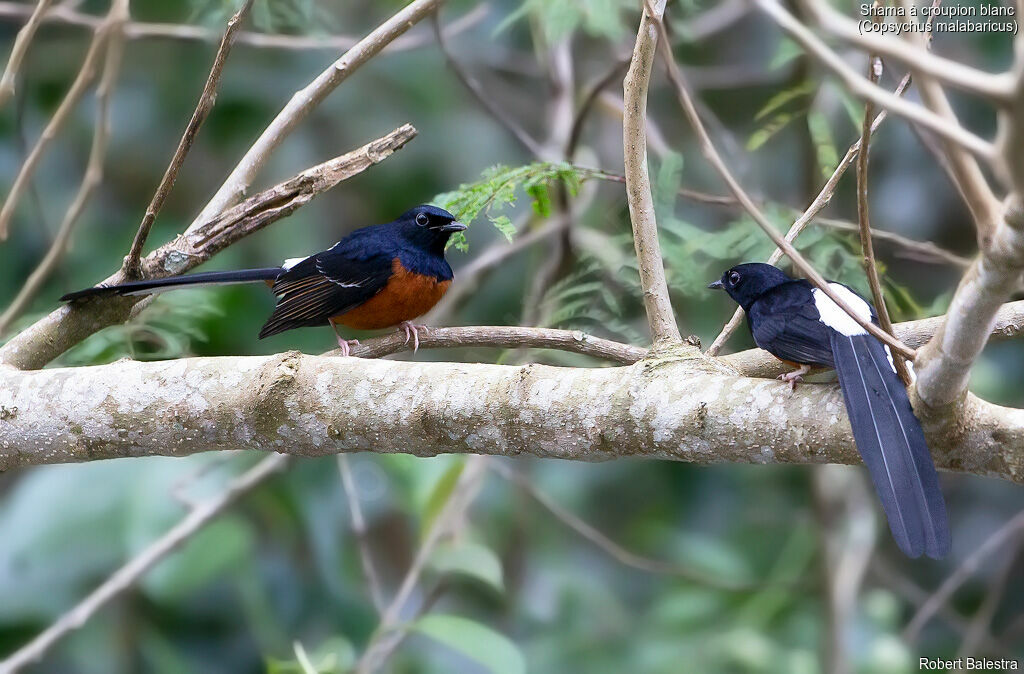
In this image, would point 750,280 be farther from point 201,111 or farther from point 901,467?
point 201,111

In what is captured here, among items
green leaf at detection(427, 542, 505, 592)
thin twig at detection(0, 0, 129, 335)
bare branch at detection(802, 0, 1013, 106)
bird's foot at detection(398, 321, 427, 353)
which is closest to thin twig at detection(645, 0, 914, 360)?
bare branch at detection(802, 0, 1013, 106)

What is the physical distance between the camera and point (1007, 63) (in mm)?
4668

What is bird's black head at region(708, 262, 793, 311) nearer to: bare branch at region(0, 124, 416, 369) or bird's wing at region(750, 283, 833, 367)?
bird's wing at region(750, 283, 833, 367)

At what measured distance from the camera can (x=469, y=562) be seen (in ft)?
10.7

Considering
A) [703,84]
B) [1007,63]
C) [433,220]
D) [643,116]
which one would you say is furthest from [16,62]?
[1007,63]

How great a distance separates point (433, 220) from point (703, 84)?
200 centimetres

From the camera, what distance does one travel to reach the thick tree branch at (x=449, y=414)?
1696mm

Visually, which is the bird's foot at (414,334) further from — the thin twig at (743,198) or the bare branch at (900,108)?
the bare branch at (900,108)

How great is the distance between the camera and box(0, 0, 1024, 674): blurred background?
11.3ft

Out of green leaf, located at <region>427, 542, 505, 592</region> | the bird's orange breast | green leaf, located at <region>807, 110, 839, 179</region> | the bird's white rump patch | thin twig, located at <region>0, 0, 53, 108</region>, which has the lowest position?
green leaf, located at <region>427, 542, 505, 592</region>

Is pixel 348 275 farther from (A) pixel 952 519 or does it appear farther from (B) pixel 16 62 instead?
(A) pixel 952 519

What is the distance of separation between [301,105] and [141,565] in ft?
5.04

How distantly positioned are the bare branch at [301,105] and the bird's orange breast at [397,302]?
68 cm

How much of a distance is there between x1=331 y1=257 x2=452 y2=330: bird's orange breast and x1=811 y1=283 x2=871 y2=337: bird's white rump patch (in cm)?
136
